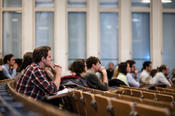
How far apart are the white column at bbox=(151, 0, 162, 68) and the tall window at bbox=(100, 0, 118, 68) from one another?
1.27 m

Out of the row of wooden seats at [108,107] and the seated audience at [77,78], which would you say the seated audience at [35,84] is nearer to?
the row of wooden seats at [108,107]

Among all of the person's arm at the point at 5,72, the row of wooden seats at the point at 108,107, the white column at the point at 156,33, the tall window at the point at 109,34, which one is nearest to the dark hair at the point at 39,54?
the row of wooden seats at the point at 108,107

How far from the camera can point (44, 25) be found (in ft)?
30.4

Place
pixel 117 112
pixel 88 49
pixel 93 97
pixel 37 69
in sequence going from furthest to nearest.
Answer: pixel 88 49 → pixel 37 69 → pixel 93 97 → pixel 117 112

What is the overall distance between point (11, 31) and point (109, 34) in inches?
132

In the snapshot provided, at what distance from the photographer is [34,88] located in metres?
2.78

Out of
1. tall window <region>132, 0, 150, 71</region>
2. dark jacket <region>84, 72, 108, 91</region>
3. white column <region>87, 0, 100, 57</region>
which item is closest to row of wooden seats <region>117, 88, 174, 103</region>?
dark jacket <region>84, 72, 108, 91</region>

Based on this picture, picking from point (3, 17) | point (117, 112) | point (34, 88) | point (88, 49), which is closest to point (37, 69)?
point (34, 88)

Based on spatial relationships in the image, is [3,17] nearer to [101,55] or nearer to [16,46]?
[16,46]

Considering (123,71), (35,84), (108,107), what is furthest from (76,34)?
(108,107)

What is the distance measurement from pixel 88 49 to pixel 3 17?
10.1ft

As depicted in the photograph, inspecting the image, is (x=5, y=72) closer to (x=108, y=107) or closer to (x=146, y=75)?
(x=146, y=75)

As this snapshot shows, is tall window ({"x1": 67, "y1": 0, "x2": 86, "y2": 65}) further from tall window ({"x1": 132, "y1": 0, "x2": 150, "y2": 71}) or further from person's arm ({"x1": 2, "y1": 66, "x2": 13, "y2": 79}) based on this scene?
person's arm ({"x1": 2, "y1": 66, "x2": 13, "y2": 79})

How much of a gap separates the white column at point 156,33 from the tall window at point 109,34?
1269mm
